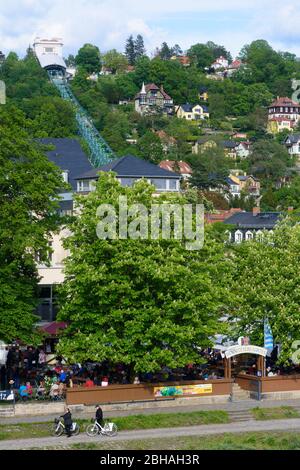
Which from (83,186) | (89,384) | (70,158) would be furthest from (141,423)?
(70,158)

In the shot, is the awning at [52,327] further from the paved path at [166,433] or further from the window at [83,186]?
the window at [83,186]

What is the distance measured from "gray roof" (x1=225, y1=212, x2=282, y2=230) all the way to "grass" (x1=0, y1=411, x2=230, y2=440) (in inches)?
2418

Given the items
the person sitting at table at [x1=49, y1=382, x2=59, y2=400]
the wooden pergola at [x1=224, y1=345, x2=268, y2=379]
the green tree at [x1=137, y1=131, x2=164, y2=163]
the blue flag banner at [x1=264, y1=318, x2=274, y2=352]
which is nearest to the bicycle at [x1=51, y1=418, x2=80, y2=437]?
the person sitting at table at [x1=49, y1=382, x2=59, y2=400]

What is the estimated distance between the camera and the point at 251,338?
1889 inches

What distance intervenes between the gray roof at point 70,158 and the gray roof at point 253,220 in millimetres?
22092

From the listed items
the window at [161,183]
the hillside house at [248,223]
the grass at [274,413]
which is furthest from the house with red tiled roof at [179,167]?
the grass at [274,413]

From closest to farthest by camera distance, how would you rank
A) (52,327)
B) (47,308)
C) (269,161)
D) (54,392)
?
(54,392)
(52,327)
(47,308)
(269,161)

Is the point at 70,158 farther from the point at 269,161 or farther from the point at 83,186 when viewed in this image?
the point at 269,161

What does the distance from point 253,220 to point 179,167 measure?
201 feet

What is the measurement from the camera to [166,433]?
3909 cm

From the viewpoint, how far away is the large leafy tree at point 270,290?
4681 cm
